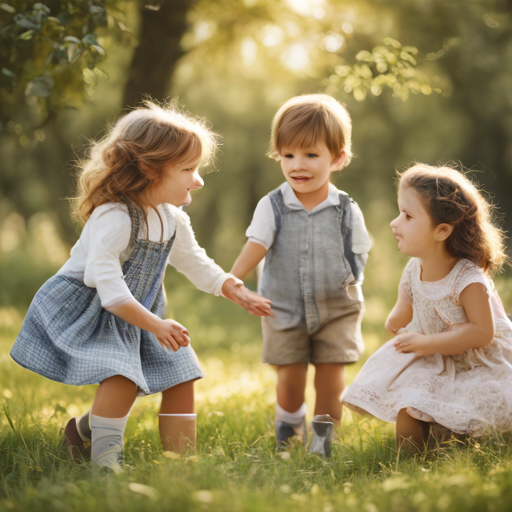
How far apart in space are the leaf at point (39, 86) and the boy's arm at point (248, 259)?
1428 millimetres

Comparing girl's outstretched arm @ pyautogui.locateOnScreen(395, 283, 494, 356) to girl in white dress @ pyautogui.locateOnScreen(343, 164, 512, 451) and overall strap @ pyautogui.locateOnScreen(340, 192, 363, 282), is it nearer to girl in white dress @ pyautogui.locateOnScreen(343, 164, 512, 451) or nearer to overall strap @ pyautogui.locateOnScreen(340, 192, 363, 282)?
girl in white dress @ pyautogui.locateOnScreen(343, 164, 512, 451)

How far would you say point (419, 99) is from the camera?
35.1 ft

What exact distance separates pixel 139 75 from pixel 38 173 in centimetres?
861

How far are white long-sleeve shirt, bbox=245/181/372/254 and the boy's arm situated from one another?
0.03m

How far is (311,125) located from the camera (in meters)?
3.03

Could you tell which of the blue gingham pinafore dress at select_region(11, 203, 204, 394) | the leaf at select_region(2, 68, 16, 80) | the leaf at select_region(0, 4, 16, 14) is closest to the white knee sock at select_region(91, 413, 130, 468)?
the blue gingham pinafore dress at select_region(11, 203, 204, 394)

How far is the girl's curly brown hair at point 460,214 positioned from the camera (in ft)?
8.93

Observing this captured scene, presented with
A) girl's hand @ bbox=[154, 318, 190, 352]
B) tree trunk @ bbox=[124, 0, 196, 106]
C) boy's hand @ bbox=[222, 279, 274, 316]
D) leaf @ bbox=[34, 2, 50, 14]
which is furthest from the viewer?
tree trunk @ bbox=[124, 0, 196, 106]

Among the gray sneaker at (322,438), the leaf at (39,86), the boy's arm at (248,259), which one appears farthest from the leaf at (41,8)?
the gray sneaker at (322,438)

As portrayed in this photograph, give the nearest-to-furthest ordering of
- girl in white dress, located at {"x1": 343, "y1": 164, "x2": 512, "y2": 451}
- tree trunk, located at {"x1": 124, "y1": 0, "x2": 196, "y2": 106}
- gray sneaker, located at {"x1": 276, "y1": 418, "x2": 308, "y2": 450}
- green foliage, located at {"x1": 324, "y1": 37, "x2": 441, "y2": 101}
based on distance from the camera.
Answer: girl in white dress, located at {"x1": 343, "y1": 164, "x2": 512, "y2": 451}
gray sneaker, located at {"x1": 276, "y1": 418, "x2": 308, "y2": 450}
green foliage, located at {"x1": 324, "y1": 37, "x2": 441, "y2": 101}
tree trunk, located at {"x1": 124, "y1": 0, "x2": 196, "y2": 106}

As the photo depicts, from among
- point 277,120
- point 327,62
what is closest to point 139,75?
point 327,62

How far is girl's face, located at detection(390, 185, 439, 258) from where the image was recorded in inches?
108

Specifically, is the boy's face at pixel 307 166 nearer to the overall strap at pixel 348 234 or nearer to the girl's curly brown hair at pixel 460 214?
the overall strap at pixel 348 234

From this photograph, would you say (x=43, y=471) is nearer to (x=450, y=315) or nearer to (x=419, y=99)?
(x=450, y=315)
